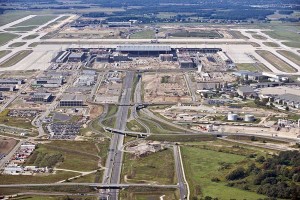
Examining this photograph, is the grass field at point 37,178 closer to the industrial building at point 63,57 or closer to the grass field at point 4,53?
the industrial building at point 63,57

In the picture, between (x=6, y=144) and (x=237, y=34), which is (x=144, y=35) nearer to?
(x=237, y=34)

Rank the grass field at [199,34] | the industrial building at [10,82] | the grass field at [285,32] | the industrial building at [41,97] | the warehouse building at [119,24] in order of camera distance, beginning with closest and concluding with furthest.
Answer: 1. the industrial building at [41,97]
2. the industrial building at [10,82]
3. the grass field at [285,32]
4. the grass field at [199,34]
5. the warehouse building at [119,24]

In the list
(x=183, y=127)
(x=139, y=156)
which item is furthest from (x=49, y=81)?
(x=139, y=156)

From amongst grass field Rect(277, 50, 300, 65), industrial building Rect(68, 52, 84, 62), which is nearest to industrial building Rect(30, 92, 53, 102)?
industrial building Rect(68, 52, 84, 62)

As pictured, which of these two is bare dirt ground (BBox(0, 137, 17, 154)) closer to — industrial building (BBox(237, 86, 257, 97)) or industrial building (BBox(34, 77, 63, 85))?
industrial building (BBox(34, 77, 63, 85))

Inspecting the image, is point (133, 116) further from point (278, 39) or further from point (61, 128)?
point (278, 39)

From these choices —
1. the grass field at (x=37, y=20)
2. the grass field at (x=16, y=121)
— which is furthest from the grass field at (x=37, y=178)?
the grass field at (x=37, y=20)

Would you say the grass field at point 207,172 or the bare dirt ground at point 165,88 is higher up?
the bare dirt ground at point 165,88
